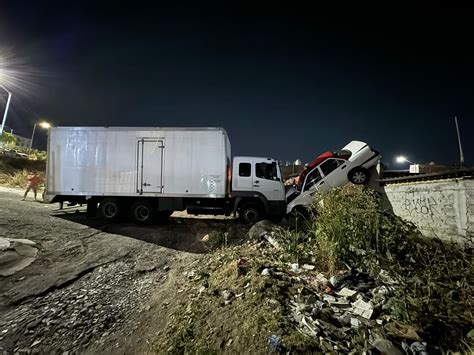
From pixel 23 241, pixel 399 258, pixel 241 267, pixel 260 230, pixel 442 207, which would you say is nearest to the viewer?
pixel 399 258

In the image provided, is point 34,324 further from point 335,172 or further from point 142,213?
point 335,172

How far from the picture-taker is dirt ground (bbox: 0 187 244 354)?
2.60 m

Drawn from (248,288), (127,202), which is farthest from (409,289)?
→ (127,202)

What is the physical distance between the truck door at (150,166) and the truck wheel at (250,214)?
2920mm

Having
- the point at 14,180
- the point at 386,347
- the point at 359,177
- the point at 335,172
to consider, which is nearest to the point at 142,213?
the point at 335,172

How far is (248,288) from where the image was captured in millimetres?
3240

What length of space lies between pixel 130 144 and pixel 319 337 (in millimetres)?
7712

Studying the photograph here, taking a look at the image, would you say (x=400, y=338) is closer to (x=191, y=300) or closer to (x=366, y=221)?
(x=366, y=221)

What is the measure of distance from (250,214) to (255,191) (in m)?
0.83

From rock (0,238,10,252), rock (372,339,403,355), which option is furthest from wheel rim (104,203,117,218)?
rock (372,339,403,355)

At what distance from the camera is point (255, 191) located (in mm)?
7945

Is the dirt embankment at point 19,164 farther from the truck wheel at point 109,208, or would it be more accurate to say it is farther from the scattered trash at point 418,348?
the scattered trash at point 418,348

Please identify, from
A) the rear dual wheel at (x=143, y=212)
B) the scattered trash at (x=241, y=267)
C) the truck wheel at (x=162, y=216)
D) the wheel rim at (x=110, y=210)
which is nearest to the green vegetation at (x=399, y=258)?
the scattered trash at (x=241, y=267)

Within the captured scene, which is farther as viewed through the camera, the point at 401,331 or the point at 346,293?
the point at 346,293
